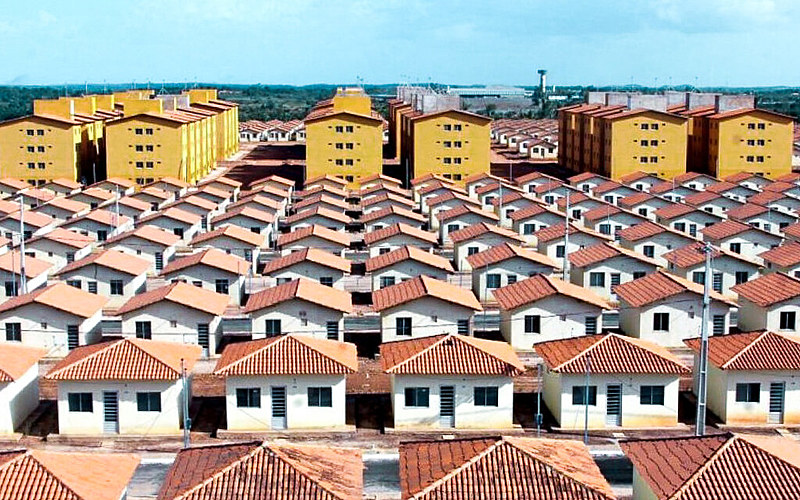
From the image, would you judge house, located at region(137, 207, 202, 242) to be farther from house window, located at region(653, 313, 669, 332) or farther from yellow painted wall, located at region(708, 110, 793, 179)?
yellow painted wall, located at region(708, 110, 793, 179)

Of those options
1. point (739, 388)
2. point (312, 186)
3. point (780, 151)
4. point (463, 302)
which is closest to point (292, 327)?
point (463, 302)

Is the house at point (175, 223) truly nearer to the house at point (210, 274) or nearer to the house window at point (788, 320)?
the house at point (210, 274)

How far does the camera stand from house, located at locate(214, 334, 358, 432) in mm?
26266

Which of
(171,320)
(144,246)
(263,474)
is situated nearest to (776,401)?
(263,474)

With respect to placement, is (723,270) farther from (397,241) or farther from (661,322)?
(397,241)

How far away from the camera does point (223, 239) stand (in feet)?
153

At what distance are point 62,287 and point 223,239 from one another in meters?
12.2

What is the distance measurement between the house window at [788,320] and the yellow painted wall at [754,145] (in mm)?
46276

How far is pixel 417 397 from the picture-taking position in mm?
26750

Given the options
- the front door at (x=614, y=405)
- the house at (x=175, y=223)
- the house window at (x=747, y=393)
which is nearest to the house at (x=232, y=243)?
the house at (x=175, y=223)

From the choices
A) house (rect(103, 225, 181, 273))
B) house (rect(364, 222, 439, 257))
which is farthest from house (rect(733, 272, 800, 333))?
house (rect(103, 225, 181, 273))

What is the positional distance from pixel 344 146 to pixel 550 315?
45562mm

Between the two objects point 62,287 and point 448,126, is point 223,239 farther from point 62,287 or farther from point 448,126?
point 448,126

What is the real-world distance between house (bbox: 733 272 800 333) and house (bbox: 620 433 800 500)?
14395 millimetres
